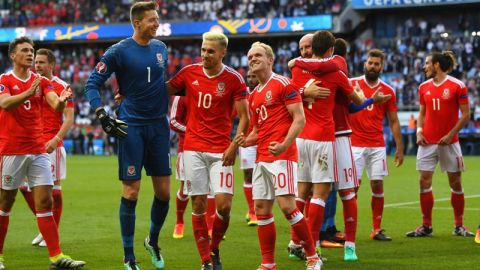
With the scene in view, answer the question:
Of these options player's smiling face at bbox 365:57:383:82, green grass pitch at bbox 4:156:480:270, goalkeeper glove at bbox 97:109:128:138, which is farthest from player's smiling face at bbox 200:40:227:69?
player's smiling face at bbox 365:57:383:82

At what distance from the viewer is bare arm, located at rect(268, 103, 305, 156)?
8.92 metres

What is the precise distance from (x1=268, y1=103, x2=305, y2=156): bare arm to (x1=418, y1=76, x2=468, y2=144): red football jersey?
463 centimetres

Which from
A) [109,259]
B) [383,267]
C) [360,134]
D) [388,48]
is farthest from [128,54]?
[388,48]

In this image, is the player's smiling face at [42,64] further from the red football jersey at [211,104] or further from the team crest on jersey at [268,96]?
the team crest on jersey at [268,96]

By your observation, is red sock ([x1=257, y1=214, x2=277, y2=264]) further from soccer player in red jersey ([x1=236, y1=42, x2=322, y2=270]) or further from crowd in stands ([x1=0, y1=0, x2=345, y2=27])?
crowd in stands ([x1=0, y1=0, x2=345, y2=27])

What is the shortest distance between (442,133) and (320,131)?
3.58m

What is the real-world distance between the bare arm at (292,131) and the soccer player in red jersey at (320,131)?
3.73 ft

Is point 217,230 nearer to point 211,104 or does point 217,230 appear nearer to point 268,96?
point 211,104

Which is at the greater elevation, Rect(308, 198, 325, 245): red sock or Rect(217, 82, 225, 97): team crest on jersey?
Rect(217, 82, 225, 97): team crest on jersey

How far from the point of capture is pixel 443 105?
13.1 meters

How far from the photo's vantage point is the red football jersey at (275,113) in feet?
29.9

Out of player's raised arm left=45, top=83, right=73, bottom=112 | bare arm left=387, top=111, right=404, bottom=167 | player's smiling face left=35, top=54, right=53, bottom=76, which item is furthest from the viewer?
bare arm left=387, top=111, right=404, bottom=167

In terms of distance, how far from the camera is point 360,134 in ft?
42.4

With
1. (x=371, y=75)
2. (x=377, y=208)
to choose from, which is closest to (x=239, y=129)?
(x=371, y=75)
